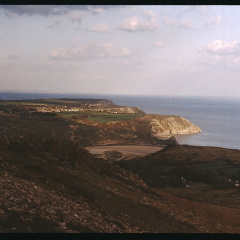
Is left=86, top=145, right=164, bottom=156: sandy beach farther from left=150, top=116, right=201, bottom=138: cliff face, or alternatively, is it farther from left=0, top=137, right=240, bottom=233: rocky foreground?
left=150, top=116, right=201, bottom=138: cliff face

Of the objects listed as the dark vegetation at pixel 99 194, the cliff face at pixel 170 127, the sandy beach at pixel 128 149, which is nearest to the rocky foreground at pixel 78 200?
the dark vegetation at pixel 99 194

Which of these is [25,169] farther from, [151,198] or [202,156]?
[202,156]

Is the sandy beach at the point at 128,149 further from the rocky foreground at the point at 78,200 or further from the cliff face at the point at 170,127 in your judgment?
the cliff face at the point at 170,127

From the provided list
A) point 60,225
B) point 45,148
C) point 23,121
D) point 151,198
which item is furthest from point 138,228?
point 23,121

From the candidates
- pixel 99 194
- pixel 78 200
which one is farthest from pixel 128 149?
pixel 78 200

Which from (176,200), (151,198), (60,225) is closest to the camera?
(60,225)

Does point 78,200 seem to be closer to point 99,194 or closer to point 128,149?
point 99,194

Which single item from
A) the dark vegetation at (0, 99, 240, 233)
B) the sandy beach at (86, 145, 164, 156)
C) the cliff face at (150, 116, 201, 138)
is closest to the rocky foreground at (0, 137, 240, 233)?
the dark vegetation at (0, 99, 240, 233)
